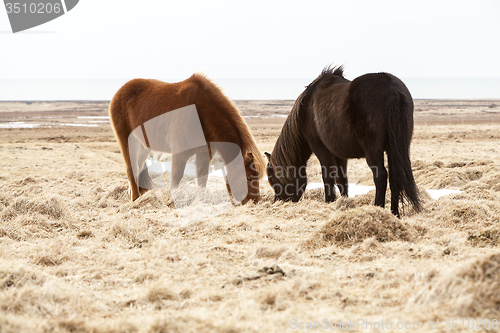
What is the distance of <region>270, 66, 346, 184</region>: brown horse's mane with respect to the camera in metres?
5.82

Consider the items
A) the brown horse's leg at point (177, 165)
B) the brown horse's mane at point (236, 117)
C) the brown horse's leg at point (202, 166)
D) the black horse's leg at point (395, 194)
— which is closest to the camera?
the black horse's leg at point (395, 194)

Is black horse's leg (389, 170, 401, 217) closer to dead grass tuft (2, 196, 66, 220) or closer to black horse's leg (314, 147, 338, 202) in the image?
black horse's leg (314, 147, 338, 202)

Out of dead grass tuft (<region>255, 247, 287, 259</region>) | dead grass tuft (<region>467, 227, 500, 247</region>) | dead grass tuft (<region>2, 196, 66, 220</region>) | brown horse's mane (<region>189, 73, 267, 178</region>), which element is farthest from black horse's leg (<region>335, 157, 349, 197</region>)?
dead grass tuft (<region>2, 196, 66, 220</region>)

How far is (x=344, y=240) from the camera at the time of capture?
3.83 m

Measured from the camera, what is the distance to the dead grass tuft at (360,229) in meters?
3.83

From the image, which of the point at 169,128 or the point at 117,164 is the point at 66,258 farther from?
the point at 117,164

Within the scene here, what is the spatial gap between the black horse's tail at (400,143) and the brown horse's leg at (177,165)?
321 centimetres

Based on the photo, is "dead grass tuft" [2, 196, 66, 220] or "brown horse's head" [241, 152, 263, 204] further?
"brown horse's head" [241, 152, 263, 204]

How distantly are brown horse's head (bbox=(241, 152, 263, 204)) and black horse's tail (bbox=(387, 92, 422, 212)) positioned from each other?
1862 millimetres

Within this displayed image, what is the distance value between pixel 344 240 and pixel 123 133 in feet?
16.4

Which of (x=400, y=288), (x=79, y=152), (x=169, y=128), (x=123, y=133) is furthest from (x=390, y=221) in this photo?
(x=79, y=152)

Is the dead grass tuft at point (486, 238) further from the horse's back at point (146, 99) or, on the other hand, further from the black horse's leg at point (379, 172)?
the horse's back at point (146, 99)

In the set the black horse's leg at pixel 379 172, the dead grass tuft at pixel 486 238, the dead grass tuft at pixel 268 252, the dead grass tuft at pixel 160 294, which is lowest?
the dead grass tuft at pixel 268 252

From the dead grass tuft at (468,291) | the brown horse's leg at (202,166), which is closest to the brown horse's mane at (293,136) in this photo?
the brown horse's leg at (202,166)
